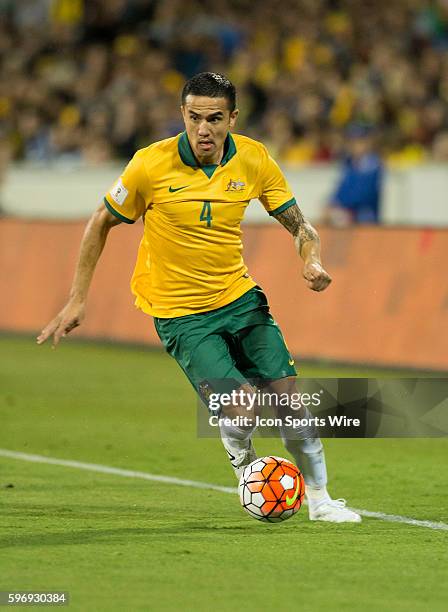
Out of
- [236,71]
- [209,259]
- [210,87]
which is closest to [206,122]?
[210,87]

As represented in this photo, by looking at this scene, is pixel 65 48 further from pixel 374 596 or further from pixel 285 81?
pixel 374 596

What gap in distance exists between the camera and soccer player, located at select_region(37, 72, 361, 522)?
795cm

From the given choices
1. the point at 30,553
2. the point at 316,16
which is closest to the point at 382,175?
the point at 316,16

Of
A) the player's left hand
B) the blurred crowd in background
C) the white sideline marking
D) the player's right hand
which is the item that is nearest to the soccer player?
the player's right hand

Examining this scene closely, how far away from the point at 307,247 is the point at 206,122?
91cm

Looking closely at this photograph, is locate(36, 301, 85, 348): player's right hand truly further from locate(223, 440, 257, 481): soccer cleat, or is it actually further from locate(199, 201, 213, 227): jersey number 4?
A: locate(223, 440, 257, 481): soccer cleat

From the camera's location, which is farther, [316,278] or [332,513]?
[332,513]

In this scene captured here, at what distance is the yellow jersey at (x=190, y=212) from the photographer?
8.00m

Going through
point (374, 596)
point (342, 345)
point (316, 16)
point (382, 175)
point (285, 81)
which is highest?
point (316, 16)

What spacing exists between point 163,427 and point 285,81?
10.8 m

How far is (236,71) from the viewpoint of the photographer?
76.3ft

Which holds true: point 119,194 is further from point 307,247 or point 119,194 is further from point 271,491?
point 271,491

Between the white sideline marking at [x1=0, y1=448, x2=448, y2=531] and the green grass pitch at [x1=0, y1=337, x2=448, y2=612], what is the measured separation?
122 mm

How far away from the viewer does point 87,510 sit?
847 cm
